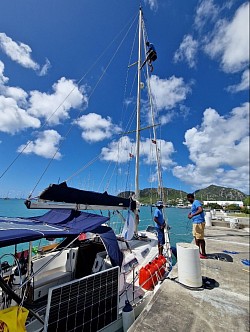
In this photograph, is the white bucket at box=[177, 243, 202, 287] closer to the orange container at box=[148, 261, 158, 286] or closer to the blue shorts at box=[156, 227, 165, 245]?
the orange container at box=[148, 261, 158, 286]

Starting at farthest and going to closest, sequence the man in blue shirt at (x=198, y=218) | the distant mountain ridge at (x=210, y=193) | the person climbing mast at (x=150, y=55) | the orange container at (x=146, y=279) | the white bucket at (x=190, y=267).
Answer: the person climbing mast at (x=150, y=55), the man in blue shirt at (x=198, y=218), the orange container at (x=146, y=279), the white bucket at (x=190, y=267), the distant mountain ridge at (x=210, y=193)

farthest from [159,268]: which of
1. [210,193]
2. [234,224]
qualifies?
[210,193]

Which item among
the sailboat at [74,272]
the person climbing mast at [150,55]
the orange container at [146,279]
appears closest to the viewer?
the sailboat at [74,272]

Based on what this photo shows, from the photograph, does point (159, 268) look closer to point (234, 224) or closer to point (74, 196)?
point (74, 196)

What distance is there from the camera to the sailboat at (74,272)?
276 cm

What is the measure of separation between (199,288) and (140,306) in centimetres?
134

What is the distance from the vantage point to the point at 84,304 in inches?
116

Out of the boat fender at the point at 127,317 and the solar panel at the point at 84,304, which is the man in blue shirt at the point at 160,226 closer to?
the boat fender at the point at 127,317

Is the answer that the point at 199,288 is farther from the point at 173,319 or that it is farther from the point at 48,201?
the point at 48,201

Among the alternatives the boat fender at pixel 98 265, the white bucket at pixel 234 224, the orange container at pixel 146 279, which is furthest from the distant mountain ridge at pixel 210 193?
the boat fender at pixel 98 265

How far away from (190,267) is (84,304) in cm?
229

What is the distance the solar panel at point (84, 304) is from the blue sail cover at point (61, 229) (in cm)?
50

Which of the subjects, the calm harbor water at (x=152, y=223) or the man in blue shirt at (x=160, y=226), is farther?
the calm harbor water at (x=152, y=223)

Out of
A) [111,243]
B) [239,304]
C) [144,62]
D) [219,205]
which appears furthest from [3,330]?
[219,205]
